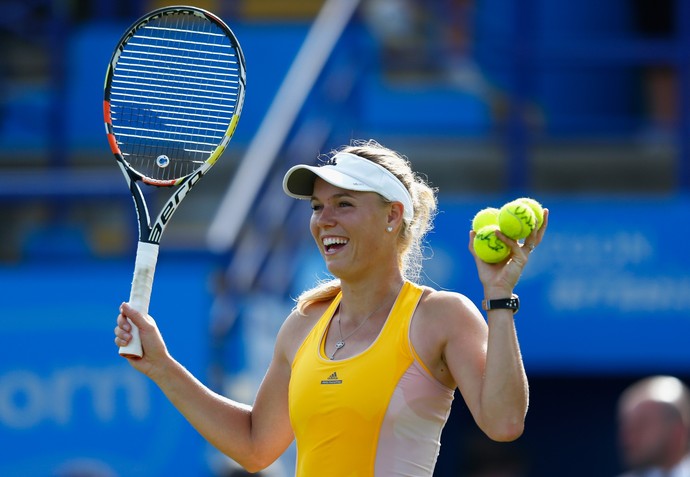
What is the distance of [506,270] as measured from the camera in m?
3.05

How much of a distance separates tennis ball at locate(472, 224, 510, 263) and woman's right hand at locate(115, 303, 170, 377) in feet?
2.83

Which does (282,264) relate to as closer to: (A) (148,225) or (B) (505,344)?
(A) (148,225)

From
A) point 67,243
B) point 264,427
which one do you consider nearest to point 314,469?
point 264,427

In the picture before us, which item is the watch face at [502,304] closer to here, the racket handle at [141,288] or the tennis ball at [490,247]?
the tennis ball at [490,247]

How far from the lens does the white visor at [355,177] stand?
331cm

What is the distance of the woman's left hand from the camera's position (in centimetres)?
302

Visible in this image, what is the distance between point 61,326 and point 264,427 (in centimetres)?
341

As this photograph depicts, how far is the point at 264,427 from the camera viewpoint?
Result: 354 cm

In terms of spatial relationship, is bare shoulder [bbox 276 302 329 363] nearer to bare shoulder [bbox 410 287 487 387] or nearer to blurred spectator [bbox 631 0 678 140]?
bare shoulder [bbox 410 287 487 387]

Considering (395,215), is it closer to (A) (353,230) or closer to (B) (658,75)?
(A) (353,230)

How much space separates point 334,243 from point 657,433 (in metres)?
1.94

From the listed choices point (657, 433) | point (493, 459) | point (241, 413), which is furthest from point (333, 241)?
point (493, 459)

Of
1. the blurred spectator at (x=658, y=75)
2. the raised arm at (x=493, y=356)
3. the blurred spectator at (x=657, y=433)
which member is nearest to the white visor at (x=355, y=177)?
the raised arm at (x=493, y=356)

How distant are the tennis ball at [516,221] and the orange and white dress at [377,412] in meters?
0.33
